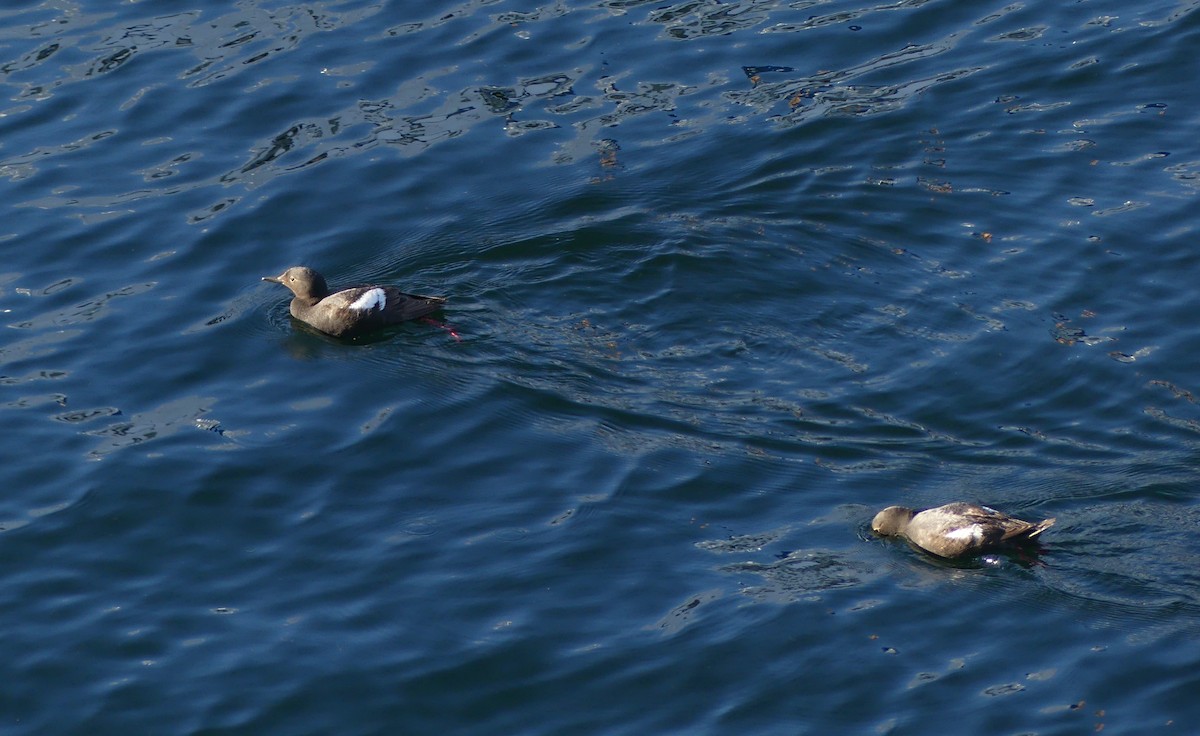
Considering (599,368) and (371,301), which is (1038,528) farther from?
(371,301)

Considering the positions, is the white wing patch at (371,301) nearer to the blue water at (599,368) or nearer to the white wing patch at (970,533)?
the blue water at (599,368)

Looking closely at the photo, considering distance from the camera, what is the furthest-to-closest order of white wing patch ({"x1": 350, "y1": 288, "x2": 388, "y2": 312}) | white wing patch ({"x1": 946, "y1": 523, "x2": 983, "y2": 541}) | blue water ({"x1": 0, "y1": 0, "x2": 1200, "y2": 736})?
white wing patch ({"x1": 350, "y1": 288, "x2": 388, "y2": 312}), white wing patch ({"x1": 946, "y1": 523, "x2": 983, "y2": 541}), blue water ({"x1": 0, "y1": 0, "x2": 1200, "y2": 736})

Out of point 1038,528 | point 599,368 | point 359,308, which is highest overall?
point 359,308

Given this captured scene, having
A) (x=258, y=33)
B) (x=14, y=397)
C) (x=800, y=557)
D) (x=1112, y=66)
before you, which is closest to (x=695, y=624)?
(x=800, y=557)

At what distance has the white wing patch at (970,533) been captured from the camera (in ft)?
34.0

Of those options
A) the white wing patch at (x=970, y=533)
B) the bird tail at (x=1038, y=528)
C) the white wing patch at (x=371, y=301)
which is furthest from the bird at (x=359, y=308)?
the bird tail at (x=1038, y=528)

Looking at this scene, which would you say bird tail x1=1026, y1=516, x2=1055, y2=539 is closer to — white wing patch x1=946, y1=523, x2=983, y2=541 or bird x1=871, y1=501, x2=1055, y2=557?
bird x1=871, y1=501, x2=1055, y2=557

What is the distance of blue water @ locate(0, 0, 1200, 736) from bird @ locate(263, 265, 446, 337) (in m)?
0.17

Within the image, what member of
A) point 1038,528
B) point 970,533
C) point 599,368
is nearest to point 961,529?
point 970,533

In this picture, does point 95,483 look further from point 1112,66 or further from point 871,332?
point 1112,66

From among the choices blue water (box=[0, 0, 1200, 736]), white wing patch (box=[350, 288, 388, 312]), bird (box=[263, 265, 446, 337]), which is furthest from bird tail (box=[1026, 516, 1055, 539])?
white wing patch (box=[350, 288, 388, 312])

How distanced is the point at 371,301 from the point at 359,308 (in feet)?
0.37

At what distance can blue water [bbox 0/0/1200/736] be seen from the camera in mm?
9781

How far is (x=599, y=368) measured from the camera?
12445mm
